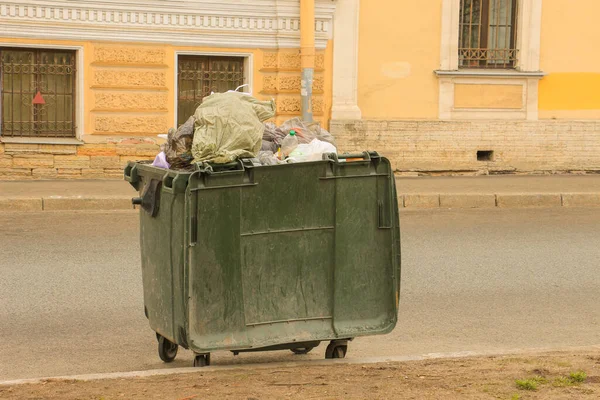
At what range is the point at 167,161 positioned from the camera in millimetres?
5992

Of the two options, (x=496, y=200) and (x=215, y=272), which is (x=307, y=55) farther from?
(x=215, y=272)

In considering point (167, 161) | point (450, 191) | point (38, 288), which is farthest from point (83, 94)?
point (167, 161)

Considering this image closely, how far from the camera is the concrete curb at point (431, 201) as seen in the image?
13.0 metres

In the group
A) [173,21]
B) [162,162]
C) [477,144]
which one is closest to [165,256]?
[162,162]

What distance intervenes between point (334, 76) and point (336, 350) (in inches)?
430

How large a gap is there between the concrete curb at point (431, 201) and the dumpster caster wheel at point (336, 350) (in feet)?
24.8

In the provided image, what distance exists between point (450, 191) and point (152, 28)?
4.89 metres

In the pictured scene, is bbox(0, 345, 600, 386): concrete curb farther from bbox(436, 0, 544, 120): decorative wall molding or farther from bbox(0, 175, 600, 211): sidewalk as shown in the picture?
bbox(436, 0, 544, 120): decorative wall molding

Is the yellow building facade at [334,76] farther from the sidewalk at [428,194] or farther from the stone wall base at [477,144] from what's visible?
the sidewalk at [428,194]

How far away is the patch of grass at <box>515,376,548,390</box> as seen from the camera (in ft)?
17.7

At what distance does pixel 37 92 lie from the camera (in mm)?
15570

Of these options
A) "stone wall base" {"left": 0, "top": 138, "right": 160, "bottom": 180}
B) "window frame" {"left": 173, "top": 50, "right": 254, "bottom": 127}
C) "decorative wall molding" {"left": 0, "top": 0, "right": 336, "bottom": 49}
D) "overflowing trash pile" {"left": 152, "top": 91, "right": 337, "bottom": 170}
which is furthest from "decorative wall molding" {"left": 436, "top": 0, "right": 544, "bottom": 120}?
"overflowing trash pile" {"left": 152, "top": 91, "right": 337, "bottom": 170}

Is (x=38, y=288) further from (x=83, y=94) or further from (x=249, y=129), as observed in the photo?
(x=83, y=94)

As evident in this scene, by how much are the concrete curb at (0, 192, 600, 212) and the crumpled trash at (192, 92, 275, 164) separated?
7.53 m
